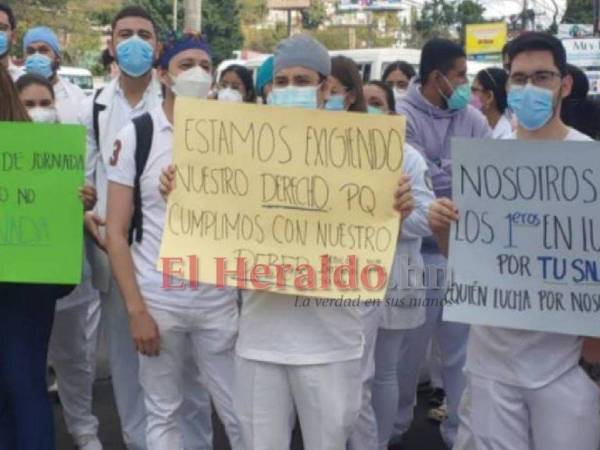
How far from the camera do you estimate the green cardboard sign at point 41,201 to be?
145 inches

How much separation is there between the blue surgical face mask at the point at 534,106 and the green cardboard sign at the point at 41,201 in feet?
4.98

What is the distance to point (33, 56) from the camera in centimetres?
594

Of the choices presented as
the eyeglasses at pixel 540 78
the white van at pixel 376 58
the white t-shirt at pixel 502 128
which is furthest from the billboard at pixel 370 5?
the eyeglasses at pixel 540 78

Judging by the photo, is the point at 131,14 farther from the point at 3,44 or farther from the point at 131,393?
the point at 131,393

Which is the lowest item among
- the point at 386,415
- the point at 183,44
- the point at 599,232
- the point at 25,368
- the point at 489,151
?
the point at 386,415

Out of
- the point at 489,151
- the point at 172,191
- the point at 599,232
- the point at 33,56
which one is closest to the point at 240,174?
the point at 172,191

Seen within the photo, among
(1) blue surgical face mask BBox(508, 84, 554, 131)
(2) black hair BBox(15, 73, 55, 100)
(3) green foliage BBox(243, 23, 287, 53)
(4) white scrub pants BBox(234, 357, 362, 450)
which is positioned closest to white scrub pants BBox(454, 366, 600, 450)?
(4) white scrub pants BBox(234, 357, 362, 450)

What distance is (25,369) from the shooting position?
3807 millimetres

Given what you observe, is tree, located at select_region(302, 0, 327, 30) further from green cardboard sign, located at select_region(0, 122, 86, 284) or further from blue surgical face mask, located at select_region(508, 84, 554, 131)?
blue surgical face mask, located at select_region(508, 84, 554, 131)

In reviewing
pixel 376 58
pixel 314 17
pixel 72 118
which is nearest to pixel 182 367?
pixel 72 118

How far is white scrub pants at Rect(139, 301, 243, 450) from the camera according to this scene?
12.5 feet

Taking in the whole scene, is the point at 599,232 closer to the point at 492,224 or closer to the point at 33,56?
the point at 492,224

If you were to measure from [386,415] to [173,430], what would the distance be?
46.0 inches

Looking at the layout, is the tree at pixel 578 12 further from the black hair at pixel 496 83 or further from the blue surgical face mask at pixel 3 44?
the blue surgical face mask at pixel 3 44
